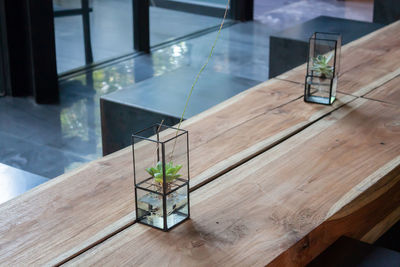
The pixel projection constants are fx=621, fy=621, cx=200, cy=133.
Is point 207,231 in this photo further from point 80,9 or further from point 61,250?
point 80,9

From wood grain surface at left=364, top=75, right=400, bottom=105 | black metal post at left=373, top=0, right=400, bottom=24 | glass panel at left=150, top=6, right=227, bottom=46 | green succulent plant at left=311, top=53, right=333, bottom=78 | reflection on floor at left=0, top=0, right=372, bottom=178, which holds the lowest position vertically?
reflection on floor at left=0, top=0, right=372, bottom=178

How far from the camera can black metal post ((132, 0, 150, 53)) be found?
17.0 ft

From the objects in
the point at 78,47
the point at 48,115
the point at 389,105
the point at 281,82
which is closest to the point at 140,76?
the point at 78,47

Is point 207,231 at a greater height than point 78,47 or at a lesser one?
greater

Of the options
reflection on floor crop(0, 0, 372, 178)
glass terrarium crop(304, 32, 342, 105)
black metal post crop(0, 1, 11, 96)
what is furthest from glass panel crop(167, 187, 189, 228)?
black metal post crop(0, 1, 11, 96)

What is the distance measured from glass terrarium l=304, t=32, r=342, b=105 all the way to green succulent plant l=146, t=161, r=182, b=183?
2.69 feet

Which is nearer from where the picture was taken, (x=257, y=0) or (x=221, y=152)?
(x=221, y=152)

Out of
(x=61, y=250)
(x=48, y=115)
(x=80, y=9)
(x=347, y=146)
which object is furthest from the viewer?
(x=80, y=9)

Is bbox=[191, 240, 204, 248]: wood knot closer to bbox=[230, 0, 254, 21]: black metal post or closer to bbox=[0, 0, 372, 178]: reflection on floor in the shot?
bbox=[0, 0, 372, 178]: reflection on floor

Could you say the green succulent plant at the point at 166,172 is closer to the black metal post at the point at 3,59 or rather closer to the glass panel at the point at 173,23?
the black metal post at the point at 3,59

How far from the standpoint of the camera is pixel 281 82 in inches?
Result: 89.1

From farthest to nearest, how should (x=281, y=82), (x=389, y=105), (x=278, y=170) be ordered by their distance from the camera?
(x=281, y=82), (x=389, y=105), (x=278, y=170)

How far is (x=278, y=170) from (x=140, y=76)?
3.21 m

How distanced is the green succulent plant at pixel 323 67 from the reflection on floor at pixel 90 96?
61.1 inches
